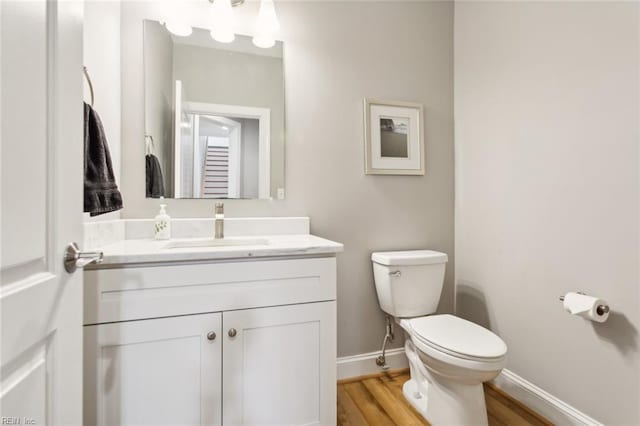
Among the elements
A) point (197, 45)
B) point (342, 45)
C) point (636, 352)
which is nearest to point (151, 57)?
point (197, 45)

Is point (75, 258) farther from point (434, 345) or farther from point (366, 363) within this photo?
point (366, 363)

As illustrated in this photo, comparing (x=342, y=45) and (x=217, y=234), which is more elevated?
(x=342, y=45)

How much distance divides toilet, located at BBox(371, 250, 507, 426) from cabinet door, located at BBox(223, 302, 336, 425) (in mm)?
470

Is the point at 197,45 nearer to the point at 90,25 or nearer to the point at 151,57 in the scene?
the point at 151,57

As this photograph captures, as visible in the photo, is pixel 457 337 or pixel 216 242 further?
pixel 216 242

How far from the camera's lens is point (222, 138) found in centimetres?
169

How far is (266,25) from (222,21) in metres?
0.22

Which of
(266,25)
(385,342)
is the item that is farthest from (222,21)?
(385,342)

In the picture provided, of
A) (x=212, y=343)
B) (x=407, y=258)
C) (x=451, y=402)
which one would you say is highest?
(x=407, y=258)

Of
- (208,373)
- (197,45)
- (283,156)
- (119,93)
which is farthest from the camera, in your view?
(283,156)

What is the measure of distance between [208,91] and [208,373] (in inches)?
52.6

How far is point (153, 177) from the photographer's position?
1.58m

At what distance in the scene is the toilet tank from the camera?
5.58 feet

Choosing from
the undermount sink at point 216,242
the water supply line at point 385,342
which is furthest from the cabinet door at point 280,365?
the water supply line at point 385,342
